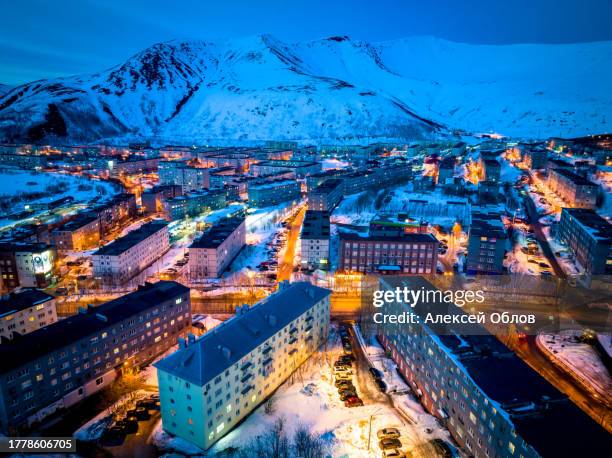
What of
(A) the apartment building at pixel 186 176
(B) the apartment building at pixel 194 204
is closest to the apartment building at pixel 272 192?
(B) the apartment building at pixel 194 204

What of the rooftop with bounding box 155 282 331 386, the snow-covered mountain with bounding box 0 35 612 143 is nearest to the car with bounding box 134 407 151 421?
the rooftop with bounding box 155 282 331 386

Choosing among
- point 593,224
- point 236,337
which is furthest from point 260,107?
point 236,337

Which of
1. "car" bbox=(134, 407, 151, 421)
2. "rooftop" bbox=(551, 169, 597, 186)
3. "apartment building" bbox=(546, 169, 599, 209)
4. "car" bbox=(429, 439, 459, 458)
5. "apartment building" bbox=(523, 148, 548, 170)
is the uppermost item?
"apartment building" bbox=(523, 148, 548, 170)

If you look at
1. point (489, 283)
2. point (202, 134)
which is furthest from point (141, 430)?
point (202, 134)

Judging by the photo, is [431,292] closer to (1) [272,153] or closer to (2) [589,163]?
(2) [589,163]

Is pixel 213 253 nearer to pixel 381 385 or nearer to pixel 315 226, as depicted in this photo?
pixel 315 226

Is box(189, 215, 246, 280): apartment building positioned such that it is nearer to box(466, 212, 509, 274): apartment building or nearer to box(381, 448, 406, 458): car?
box(466, 212, 509, 274): apartment building
